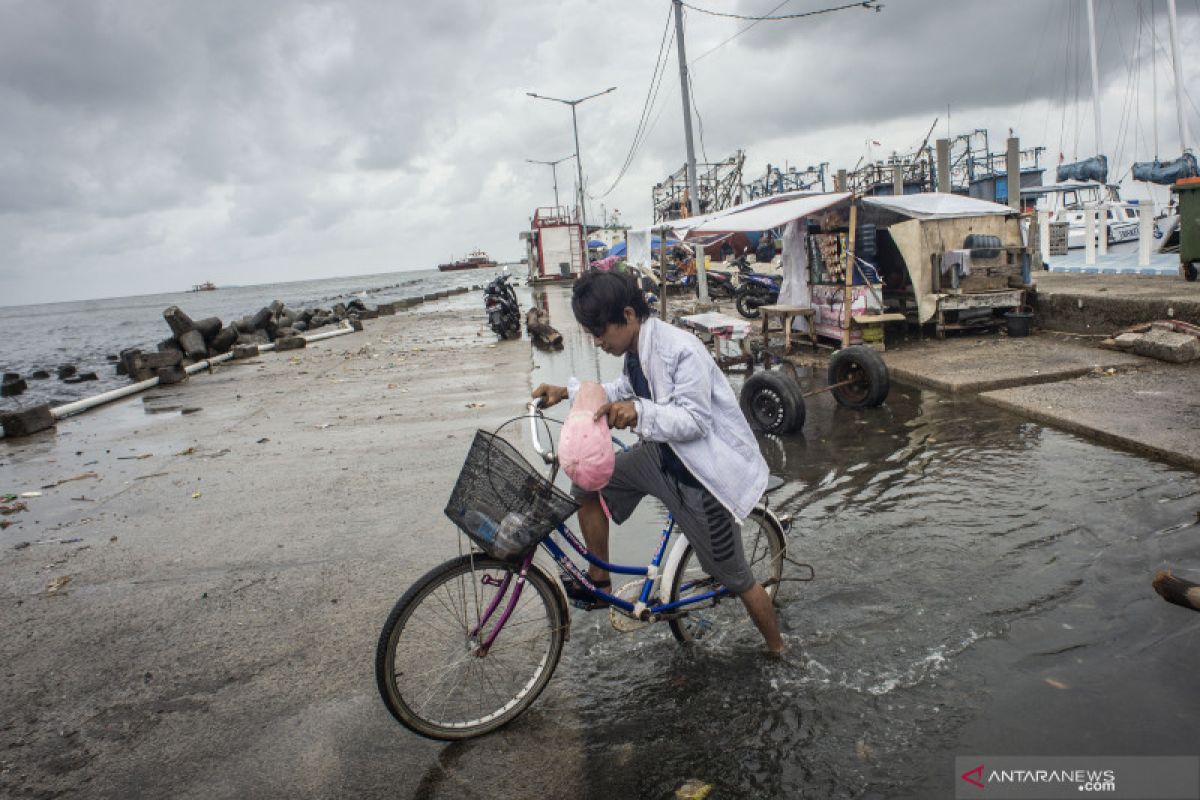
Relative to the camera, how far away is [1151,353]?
330 inches

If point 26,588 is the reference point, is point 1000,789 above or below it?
below

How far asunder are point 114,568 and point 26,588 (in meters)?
0.48

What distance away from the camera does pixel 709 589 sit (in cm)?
330

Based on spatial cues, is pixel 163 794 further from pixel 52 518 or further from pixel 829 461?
pixel 829 461

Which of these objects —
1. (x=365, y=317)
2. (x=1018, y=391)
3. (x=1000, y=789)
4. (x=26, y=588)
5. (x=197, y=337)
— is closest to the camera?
(x=1000, y=789)

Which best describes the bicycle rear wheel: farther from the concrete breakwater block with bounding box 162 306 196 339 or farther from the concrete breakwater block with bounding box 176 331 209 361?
the concrete breakwater block with bounding box 162 306 196 339

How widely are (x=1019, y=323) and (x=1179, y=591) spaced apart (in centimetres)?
1009

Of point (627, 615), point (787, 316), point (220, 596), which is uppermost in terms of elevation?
point (787, 316)

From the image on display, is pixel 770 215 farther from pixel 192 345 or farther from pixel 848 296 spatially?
pixel 192 345

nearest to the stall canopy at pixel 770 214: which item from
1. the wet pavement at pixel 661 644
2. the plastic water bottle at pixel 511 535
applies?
the wet pavement at pixel 661 644

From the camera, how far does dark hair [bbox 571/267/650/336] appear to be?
109 inches

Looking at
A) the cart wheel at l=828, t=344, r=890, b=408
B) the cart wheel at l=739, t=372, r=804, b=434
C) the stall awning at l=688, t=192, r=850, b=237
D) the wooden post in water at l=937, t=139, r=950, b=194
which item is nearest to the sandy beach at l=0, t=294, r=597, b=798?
the cart wheel at l=739, t=372, r=804, b=434

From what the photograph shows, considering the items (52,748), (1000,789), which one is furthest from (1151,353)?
(52,748)

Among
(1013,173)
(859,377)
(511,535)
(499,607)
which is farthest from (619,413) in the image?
(1013,173)
